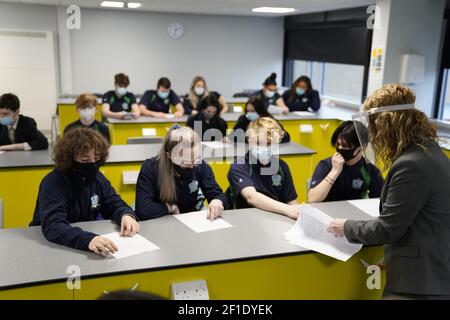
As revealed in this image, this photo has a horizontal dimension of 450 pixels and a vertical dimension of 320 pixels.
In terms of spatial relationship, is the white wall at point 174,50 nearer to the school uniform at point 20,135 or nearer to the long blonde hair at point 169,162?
the school uniform at point 20,135

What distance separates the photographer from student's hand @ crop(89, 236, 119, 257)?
6.05ft

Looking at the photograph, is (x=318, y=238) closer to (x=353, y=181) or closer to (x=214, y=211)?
(x=214, y=211)

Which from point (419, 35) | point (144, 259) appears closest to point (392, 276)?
point (144, 259)

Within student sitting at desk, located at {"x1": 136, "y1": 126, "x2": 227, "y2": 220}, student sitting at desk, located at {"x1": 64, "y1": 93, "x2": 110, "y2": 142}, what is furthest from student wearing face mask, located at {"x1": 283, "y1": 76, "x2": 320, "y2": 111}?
student sitting at desk, located at {"x1": 136, "y1": 126, "x2": 227, "y2": 220}

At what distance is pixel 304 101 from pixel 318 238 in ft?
15.5

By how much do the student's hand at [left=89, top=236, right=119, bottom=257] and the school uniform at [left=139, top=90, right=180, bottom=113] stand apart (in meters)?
4.55

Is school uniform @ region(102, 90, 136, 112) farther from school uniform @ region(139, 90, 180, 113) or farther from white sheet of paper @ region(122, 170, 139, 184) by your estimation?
white sheet of paper @ region(122, 170, 139, 184)

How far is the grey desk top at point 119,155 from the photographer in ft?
11.5

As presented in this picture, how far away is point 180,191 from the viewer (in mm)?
2529

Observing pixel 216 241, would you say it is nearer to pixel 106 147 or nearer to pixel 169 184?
pixel 169 184

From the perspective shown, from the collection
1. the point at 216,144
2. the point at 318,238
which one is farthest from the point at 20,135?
the point at 318,238

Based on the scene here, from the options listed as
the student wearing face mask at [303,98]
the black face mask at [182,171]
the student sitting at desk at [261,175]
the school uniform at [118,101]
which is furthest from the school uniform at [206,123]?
the black face mask at [182,171]

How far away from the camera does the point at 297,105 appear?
656 cm

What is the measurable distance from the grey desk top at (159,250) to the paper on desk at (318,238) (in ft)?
0.20
